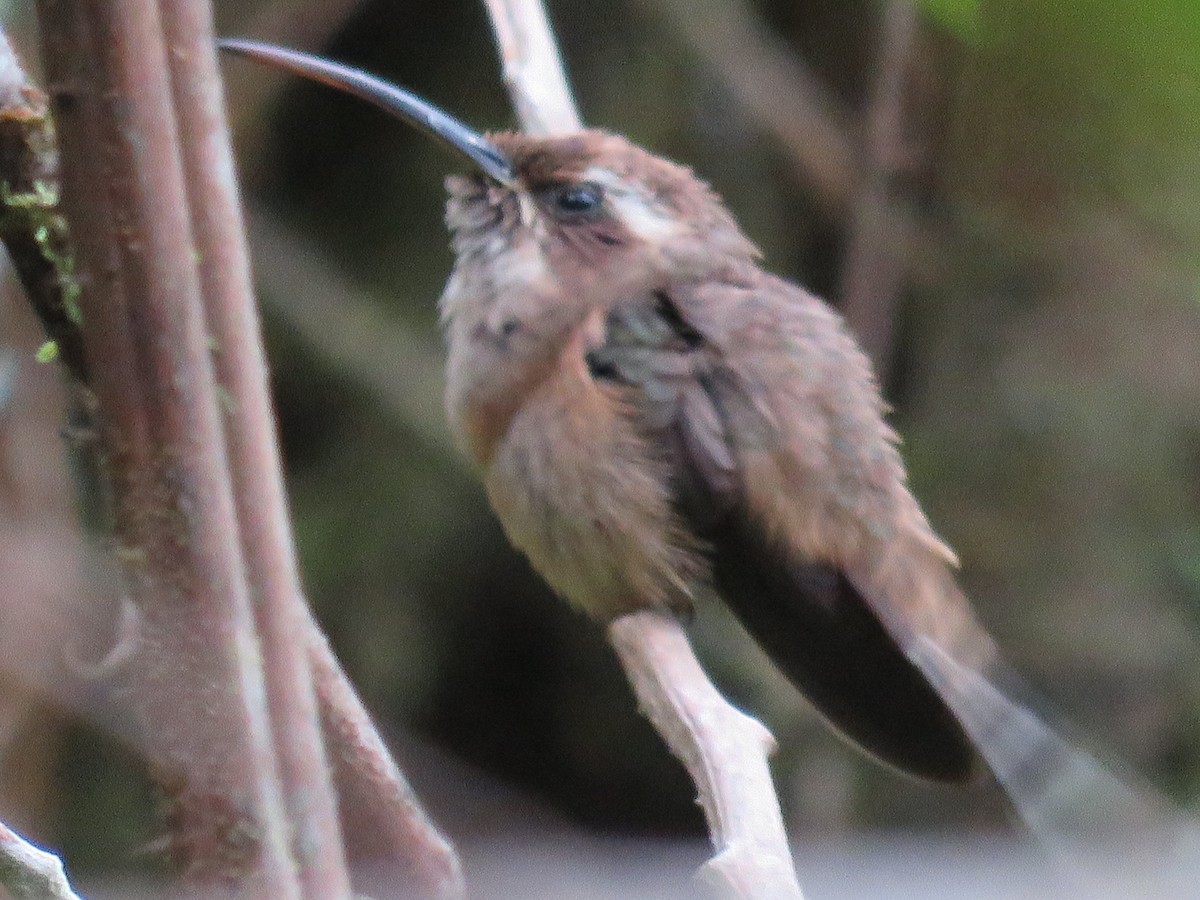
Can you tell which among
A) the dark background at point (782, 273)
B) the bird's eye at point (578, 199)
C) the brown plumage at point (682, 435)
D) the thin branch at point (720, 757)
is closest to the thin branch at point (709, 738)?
the thin branch at point (720, 757)

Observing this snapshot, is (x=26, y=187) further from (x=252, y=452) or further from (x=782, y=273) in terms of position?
(x=782, y=273)

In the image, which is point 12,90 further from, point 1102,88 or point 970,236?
point 970,236

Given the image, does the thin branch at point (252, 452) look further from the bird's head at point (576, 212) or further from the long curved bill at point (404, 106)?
the bird's head at point (576, 212)

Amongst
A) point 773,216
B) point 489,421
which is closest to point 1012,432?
point 773,216

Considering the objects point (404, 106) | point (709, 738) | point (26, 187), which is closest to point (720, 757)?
point (709, 738)

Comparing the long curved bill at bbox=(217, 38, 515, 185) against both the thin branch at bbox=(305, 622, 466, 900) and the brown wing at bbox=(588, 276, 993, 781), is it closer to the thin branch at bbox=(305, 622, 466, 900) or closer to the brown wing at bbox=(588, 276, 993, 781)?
the brown wing at bbox=(588, 276, 993, 781)

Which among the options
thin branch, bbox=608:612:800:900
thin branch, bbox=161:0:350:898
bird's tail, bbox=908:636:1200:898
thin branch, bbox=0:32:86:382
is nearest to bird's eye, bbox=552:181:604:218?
thin branch, bbox=608:612:800:900

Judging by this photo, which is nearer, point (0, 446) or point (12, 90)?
point (12, 90)
